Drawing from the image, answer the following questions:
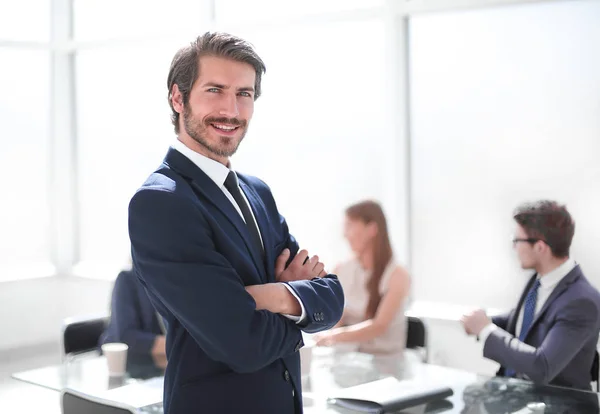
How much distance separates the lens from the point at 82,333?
3.62 m

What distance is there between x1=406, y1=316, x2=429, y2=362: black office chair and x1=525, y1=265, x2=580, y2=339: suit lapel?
82 cm

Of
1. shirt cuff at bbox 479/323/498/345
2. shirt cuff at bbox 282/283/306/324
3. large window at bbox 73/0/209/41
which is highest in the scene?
large window at bbox 73/0/209/41

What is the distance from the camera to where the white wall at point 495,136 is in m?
4.07

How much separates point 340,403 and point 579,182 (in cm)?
224

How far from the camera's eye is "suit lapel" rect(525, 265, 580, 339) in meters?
2.80

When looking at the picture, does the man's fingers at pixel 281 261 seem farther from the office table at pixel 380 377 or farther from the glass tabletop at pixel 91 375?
the glass tabletop at pixel 91 375

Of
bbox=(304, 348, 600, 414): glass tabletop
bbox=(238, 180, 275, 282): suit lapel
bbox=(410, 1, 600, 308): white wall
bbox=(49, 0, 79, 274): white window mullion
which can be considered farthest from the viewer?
bbox=(49, 0, 79, 274): white window mullion

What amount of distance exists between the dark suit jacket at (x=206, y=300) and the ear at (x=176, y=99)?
10 cm

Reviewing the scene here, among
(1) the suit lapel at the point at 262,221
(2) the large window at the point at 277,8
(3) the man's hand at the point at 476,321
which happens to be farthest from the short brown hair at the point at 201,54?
(2) the large window at the point at 277,8

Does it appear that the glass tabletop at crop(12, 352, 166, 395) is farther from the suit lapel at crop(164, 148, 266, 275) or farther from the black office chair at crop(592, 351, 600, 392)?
the black office chair at crop(592, 351, 600, 392)

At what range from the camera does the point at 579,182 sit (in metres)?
4.09

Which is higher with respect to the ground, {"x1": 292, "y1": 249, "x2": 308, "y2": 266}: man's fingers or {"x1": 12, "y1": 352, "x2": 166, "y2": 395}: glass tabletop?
{"x1": 292, "y1": 249, "x2": 308, "y2": 266}: man's fingers

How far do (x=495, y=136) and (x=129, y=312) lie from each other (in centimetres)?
213

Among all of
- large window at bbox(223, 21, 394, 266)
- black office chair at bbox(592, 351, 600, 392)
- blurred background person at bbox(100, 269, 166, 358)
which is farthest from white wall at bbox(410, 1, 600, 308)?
blurred background person at bbox(100, 269, 166, 358)
